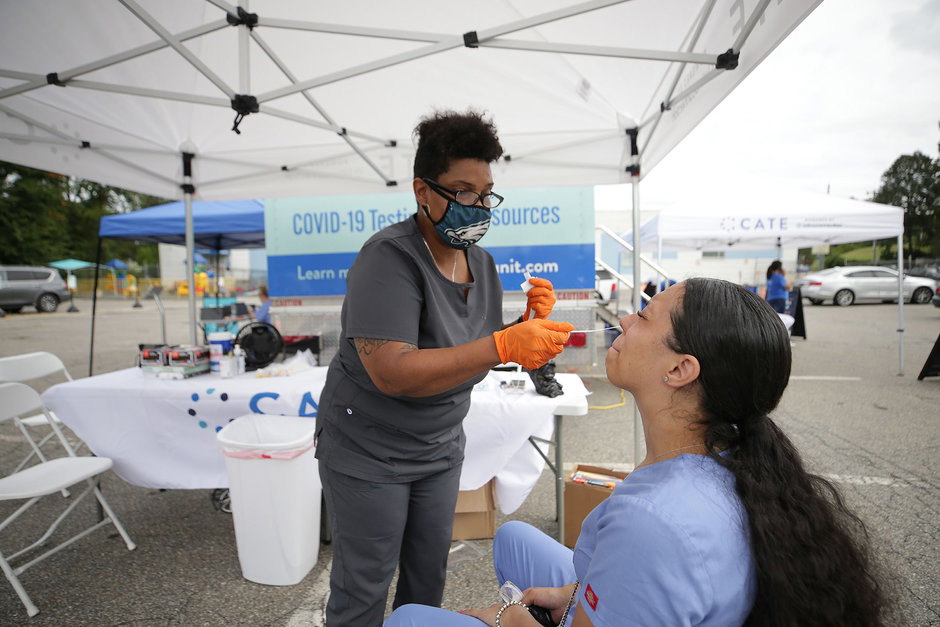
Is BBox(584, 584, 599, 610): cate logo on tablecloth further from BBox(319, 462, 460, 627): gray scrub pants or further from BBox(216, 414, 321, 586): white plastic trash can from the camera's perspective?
BBox(216, 414, 321, 586): white plastic trash can

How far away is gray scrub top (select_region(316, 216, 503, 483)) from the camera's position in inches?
50.6

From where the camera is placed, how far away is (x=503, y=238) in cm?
482

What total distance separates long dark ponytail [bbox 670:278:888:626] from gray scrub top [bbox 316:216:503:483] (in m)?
0.64

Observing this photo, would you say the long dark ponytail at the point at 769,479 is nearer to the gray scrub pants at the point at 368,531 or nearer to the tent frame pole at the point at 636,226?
the gray scrub pants at the point at 368,531

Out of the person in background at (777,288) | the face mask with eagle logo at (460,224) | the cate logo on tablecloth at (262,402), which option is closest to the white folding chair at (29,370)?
the cate logo on tablecloth at (262,402)

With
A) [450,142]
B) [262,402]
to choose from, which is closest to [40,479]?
[262,402]

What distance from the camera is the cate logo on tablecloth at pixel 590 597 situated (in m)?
0.89

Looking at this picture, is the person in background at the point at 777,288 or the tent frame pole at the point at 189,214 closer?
the tent frame pole at the point at 189,214

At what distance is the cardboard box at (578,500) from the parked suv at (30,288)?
925 inches

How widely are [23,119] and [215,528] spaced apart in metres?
3.00

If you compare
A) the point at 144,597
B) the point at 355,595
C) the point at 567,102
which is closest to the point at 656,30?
the point at 567,102

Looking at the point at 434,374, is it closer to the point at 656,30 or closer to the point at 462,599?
the point at 462,599

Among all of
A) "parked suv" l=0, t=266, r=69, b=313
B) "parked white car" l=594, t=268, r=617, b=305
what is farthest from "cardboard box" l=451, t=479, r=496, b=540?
"parked suv" l=0, t=266, r=69, b=313

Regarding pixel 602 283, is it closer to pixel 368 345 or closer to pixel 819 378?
pixel 819 378
